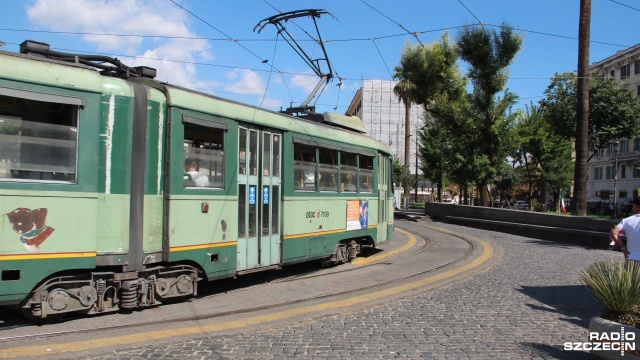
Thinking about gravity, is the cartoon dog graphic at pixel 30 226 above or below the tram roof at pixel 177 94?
below

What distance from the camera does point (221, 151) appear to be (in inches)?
312

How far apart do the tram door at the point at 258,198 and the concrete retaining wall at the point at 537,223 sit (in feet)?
38.4

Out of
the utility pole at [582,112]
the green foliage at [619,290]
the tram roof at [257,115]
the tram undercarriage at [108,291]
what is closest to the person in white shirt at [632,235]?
the green foliage at [619,290]

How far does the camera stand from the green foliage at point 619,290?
217 inches

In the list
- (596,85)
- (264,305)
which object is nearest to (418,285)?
(264,305)

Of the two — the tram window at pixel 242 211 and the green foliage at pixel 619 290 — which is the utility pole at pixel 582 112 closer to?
the green foliage at pixel 619 290

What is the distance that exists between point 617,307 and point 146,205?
575 centimetres

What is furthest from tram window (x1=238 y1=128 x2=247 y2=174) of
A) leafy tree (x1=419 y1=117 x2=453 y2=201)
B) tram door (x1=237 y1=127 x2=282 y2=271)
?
leafy tree (x1=419 y1=117 x2=453 y2=201)

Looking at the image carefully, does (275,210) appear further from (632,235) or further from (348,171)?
(632,235)

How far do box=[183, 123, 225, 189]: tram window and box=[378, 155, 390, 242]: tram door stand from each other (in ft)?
20.4

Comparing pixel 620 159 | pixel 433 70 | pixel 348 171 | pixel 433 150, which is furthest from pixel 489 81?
pixel 620 159

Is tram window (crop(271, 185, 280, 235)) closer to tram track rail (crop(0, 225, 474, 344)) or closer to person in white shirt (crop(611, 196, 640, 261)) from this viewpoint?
tram track rail (crop(0, 225, 474, 344))

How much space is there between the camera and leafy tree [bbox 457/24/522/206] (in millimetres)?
26094

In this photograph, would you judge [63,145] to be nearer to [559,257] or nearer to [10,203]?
[10,203]
